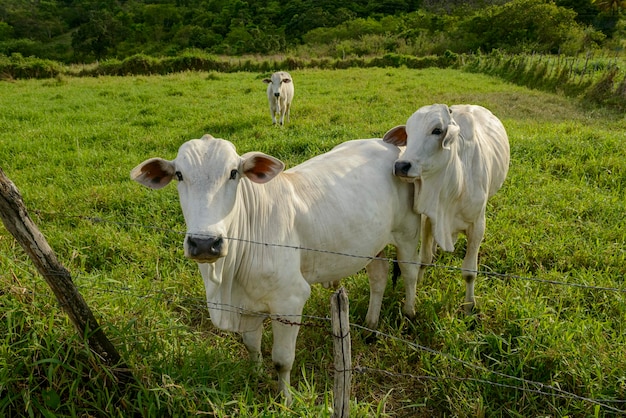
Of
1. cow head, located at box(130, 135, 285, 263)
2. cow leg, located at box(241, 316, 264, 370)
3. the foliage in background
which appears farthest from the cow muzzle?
the foliage in background

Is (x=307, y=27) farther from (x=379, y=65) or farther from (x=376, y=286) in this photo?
(x=376, y=286)

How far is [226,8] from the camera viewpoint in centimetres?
4866

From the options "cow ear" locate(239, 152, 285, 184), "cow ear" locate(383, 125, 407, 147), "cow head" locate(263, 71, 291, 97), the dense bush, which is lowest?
the dense bush

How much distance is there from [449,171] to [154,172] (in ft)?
6.18

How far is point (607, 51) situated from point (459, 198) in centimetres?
2582

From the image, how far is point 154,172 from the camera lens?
2295mm

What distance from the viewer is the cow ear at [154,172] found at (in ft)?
7.25

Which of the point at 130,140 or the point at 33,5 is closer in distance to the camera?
the point at 130,140

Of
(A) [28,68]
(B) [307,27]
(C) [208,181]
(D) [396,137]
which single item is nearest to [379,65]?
(A) [28,68]

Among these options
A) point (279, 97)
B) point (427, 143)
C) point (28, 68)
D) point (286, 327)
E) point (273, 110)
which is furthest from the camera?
point (28, 68)

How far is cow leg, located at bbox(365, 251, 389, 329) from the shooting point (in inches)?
127

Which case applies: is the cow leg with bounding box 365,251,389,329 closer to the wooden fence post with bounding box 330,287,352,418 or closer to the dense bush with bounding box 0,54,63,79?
the wooden fence post with bounding box 330,287,352,418

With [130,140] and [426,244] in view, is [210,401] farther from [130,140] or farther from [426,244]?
[130,140]

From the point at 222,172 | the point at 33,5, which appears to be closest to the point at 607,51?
the point at 222,172
